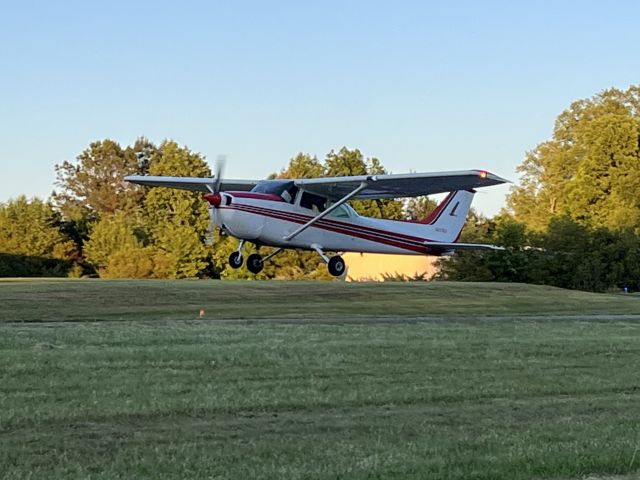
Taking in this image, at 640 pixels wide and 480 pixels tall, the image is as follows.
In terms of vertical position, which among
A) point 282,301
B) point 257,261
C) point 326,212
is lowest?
point 282,301

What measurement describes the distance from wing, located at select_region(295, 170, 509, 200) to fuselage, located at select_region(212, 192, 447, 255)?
2.60ft

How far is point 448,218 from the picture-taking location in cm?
3647

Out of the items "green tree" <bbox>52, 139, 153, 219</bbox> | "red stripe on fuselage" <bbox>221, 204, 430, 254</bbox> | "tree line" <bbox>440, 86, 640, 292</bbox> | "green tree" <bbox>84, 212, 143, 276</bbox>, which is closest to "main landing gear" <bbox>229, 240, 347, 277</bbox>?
"red stripe on fuselage" <bbox>221, 204, 430, 254</bbox>

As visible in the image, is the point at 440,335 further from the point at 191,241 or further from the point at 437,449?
the point at 191,241

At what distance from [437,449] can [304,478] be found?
1509 mm

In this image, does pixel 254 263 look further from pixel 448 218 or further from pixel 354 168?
pixel 354 168

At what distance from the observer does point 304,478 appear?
6586 millimetres

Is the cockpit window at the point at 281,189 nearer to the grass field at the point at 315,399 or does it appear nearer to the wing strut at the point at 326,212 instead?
the wing strut at the point at 326,212

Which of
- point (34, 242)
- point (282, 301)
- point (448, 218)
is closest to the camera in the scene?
point (282, 301)

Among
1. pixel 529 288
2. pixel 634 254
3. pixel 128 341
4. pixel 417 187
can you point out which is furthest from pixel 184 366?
pixel 634 254

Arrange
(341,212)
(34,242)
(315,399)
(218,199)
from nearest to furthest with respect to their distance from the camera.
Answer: (315,399), (218,199), (341,212), (34,242)

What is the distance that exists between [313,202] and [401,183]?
3017 mm

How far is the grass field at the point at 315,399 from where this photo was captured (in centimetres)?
712

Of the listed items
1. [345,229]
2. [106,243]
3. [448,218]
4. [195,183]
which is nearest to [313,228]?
[345,229]
